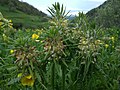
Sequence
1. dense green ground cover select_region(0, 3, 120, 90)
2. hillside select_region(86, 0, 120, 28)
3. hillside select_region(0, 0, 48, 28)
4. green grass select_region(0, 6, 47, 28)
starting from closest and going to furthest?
dense green ground cover select_region(0, 3, 120, 90) → hillside select_region(86, 0, 120, 28) → hillside select_region(0, 0, 48, 28) → green grass select_region(0, 6, 47, 28)

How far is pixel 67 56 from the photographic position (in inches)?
92.7

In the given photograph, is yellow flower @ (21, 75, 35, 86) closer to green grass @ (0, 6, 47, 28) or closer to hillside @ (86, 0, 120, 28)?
hillside @ (86, 0, 120, 28)

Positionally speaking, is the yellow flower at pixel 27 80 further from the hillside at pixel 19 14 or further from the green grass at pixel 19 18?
the green grass at pixel 19 18

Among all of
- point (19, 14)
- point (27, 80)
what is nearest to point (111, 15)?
point (27, 80)

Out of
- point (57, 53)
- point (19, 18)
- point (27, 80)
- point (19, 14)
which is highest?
point (57, 53)

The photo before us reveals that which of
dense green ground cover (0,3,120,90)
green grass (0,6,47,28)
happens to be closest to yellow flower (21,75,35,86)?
dense green ground cover (0,3,120,90)

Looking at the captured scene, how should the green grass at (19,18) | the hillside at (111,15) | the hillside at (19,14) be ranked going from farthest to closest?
the green grass at (19,18) → the hillside at (19,14) → the hillside at (111,15)

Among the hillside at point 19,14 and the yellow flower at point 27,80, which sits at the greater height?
the yellow flower at point 27,80

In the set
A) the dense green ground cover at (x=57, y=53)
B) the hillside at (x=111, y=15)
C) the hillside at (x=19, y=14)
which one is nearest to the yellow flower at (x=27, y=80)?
the dense green ground cover at (x=57, y=53)

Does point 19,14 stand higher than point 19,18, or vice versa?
point 19,14

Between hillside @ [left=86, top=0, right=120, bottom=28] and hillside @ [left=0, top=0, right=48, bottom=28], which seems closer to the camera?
hillside @ [left=86, top=0, right=120, bottom=28]

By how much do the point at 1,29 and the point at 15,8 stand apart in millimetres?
72987

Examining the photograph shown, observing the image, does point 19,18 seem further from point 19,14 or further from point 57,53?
point 57,53

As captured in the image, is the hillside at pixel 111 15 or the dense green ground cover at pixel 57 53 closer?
the dense green ground cover at pixel 57 53
